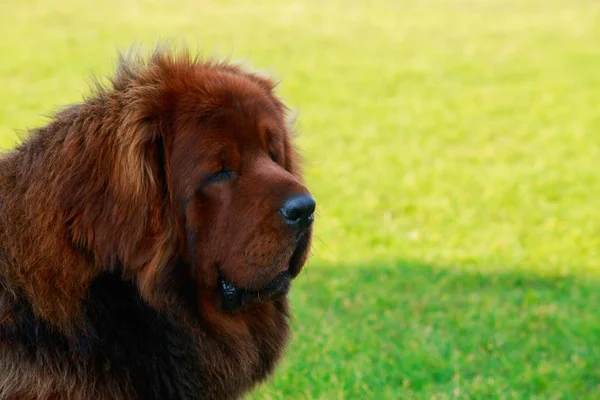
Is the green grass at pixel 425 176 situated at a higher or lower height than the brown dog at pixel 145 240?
lower

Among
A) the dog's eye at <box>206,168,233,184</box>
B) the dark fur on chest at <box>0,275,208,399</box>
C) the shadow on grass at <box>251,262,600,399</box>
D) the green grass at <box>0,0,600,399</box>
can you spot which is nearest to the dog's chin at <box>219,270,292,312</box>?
the dark fur on chest at <box>0,275,208,399</box>

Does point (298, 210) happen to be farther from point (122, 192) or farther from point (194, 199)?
point (122, 192)

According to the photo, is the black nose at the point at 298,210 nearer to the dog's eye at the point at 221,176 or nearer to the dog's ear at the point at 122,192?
the dog's eye at the point at 221,176

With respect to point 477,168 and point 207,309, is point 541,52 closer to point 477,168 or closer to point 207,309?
point 477,168

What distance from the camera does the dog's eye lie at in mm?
3650

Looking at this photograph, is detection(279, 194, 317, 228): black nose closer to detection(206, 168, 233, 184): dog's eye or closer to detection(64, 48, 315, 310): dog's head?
detection(64, 48, 315, 310): dog's head

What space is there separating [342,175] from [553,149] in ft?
10.1

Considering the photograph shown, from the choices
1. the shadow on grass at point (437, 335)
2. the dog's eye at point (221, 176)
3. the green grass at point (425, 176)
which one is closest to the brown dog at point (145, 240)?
the dog's eye at point (221, 176)

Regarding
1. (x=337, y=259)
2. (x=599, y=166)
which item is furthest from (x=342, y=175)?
(x=599, y=166)

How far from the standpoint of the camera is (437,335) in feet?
20.5

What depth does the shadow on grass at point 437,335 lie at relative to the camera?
212 inches

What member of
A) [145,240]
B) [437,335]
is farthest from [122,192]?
[437,335]

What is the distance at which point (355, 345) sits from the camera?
6.01m

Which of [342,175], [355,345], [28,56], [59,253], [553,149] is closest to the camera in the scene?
[59,253]
